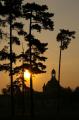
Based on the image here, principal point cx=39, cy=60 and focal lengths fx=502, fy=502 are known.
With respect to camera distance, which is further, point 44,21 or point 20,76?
point 20,76

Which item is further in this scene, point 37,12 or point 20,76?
point 20,76

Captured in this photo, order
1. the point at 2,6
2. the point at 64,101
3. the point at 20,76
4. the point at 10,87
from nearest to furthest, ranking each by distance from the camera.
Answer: the point at 2,6
the point at 10,87
the point at 20,76
the point at 64,101

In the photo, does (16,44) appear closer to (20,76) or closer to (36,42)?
(36,42)

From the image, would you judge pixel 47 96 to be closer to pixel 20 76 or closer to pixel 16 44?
pixel 20 76

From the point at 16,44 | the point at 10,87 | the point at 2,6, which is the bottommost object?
the point at 10,87

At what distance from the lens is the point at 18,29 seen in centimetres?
6266

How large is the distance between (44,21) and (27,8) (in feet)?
9.13

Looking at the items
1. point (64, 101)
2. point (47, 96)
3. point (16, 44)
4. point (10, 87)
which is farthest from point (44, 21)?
point (47, 96)

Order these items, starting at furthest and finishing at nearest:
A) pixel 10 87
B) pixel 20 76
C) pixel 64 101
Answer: pixel 64 101 < pixel 20 76 < pixel 10 87

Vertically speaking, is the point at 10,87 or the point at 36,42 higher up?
the point at 36,42

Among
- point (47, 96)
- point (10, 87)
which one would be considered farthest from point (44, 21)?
point (47, 96)

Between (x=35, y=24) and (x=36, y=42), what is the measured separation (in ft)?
7.68

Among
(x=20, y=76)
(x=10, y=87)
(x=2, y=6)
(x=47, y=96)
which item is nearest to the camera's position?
(x=2, y=6)

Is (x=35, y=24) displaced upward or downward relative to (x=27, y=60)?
upward
